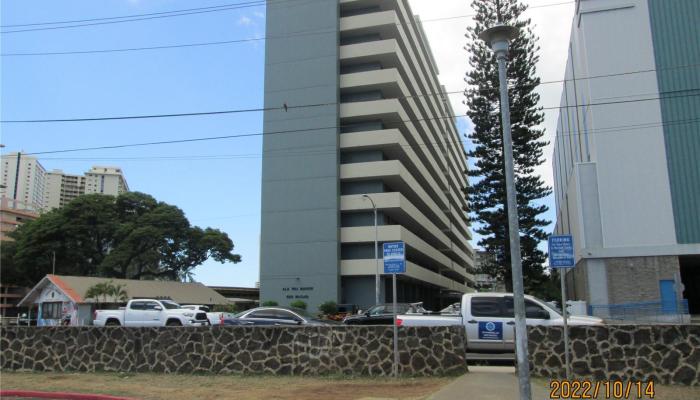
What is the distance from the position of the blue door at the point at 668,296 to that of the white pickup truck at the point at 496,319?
22.8 metres

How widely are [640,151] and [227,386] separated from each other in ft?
102

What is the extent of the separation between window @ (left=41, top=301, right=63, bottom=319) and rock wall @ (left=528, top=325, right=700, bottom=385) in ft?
154

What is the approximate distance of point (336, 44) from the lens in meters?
51.9

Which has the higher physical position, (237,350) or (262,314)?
(262,314)

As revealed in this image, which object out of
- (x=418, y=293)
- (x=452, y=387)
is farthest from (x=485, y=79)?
(x=452, y=387)

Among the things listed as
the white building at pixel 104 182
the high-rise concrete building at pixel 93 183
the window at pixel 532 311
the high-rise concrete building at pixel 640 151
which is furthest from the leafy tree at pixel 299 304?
the white building at pixel 104 182

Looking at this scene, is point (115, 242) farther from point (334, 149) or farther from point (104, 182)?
point (104, 182)

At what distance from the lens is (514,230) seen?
893cm

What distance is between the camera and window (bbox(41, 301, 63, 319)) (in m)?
49.2

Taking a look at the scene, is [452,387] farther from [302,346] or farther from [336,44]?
[336,44]

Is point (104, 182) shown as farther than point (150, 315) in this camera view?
Yes

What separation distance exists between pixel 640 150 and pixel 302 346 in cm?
2901

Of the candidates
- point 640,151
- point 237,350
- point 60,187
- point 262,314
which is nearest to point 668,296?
point 640,151
